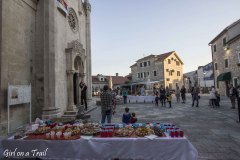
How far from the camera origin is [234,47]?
72.7ft

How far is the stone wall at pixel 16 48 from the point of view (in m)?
6.99

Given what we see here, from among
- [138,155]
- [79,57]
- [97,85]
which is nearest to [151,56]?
[97,85]

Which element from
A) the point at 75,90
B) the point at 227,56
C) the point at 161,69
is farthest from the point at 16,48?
the point at 161,69

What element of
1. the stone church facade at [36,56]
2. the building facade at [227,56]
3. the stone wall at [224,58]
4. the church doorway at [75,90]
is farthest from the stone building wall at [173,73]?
the stone church facade at [36,56]

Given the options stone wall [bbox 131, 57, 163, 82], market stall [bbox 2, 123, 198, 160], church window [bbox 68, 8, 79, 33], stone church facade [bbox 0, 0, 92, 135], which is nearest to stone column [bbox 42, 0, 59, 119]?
stone church facade [bbox 0, 0, 92, 135]

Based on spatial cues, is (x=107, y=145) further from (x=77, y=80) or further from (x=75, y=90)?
(x=77, y=80)

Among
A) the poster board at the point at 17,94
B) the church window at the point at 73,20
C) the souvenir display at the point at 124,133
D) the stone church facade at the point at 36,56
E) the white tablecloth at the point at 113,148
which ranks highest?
the church window at the point at 73,20

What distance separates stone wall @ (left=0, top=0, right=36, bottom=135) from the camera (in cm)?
699

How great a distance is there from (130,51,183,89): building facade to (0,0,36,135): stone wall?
32.5 meters

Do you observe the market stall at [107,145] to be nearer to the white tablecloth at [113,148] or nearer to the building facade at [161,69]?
the white tablecloth at [113,148]

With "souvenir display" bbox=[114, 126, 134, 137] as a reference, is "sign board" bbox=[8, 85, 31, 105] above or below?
above

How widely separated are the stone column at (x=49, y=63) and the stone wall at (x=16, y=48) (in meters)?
0.73

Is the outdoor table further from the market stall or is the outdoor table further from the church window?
the market stall

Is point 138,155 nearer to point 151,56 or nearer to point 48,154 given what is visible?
point 48,154
